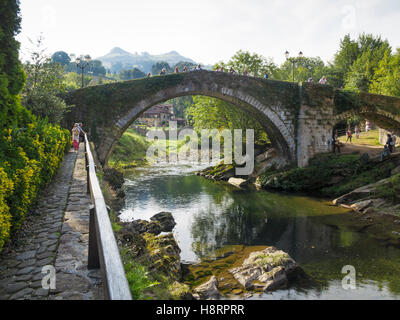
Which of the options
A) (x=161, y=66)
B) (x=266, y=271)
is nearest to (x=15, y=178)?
(x=266, y=271)

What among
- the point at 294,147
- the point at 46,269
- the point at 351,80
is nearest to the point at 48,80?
the point at 46,269

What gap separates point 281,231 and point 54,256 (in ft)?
30.4

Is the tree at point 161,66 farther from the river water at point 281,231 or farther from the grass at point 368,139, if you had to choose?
the river water at point 281,231

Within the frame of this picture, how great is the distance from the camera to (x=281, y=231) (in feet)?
37.9

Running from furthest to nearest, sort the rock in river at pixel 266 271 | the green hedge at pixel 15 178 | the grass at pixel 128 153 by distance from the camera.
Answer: the grass at pixel 128 153
the rock in river at pixel 266 271
the green hedge at pixel 15 178

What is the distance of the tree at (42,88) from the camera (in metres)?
12.1

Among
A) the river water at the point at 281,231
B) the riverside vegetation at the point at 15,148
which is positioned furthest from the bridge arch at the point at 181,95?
the riverside vegetation at the point at 15,148

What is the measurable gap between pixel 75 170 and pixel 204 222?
5.48 m

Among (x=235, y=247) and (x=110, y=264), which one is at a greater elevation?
(x=110, y=264)

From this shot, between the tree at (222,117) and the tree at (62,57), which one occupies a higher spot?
the tree at (62,57)

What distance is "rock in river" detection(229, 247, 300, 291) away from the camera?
7219 mm

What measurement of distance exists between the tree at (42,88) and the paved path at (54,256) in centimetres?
739

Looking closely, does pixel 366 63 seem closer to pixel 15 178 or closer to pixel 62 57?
pixel 15 178

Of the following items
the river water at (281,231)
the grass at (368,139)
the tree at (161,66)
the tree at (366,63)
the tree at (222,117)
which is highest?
the tree at (161,66)
